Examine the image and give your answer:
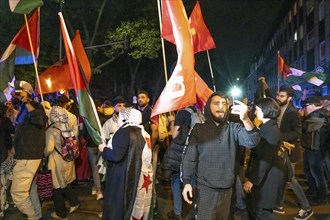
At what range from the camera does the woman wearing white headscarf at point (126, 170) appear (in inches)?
189

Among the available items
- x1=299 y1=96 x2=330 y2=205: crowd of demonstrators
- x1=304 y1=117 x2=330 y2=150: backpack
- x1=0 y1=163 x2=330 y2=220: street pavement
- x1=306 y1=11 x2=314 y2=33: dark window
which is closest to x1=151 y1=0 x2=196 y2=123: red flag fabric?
x1=0 y1=163 x2=330 y2=220: street pavement

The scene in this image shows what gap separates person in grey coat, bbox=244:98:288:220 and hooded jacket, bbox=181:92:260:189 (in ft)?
2.21

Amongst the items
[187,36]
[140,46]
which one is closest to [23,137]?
[187,36]

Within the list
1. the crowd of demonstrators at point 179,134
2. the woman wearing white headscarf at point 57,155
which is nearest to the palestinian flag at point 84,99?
the crowd of demonstrators at point 179,134

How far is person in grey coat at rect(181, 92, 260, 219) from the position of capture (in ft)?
13.7

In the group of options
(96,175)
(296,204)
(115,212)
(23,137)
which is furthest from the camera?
(96,175)

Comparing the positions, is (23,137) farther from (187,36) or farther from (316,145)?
(316,145)

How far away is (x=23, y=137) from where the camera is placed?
588cm

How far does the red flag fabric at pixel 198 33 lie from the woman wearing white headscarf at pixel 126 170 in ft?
8.91

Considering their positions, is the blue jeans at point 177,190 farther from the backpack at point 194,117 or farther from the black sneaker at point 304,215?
the black sneaker at point 304,215

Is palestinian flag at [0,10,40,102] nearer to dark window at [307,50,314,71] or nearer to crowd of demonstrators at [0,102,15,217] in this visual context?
crowd of demonstrators at [0,102,15,217]

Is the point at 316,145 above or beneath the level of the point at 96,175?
above

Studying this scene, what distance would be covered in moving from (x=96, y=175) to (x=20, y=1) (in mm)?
3436

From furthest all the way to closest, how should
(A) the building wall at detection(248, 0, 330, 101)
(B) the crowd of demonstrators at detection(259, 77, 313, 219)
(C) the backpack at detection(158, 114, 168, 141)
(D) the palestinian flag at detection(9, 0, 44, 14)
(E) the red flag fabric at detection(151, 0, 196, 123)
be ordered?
(A) the building wall at detection(248, 0, 330, 101) < (C) the backpack at detection(158, 114, 168, 141) < (B) the crowd of demonstrators at detection(259, 77, 313, 219) < (D) the palestinian flag at detection(9, 0, 44, 14) < (E) the red flag fabric at detection(151, 0, 196, 123)
